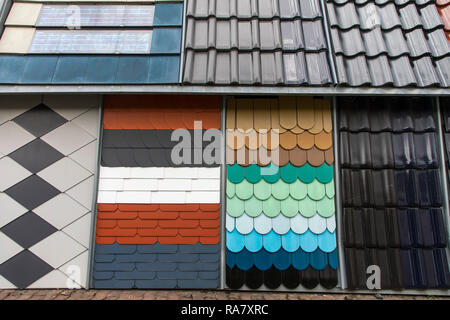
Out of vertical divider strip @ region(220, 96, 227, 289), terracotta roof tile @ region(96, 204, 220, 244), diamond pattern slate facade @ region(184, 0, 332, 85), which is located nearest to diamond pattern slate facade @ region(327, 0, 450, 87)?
diamond pattern slate facade @ region(184, 0, 332, 85)

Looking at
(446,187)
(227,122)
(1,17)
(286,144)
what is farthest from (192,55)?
(446,187)

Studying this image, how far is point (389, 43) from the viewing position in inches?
147

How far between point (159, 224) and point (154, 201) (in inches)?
11.5

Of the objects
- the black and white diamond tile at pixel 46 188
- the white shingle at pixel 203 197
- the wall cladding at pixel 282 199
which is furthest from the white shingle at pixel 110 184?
the wall cladding at pixel 282 199

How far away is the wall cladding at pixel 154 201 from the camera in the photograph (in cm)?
349

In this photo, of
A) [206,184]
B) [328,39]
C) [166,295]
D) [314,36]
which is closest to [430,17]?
[328,39]

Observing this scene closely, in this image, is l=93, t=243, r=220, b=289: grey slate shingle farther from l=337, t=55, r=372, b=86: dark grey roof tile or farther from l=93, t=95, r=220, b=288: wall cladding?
l=337, t=55, r=372, b=86: dark grey roof tile

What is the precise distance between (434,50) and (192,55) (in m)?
3.08

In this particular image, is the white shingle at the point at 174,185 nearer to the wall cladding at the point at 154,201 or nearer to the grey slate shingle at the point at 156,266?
the wall cladding at the point at 154,201

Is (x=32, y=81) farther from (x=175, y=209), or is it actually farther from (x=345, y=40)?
(x=345, y=40)

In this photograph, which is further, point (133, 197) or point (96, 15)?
point (96, 15)

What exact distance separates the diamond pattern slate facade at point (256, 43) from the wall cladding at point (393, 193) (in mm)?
785

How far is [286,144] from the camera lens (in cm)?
367

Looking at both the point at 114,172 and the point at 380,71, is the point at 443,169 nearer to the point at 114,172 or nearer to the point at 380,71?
the point at 380,71
